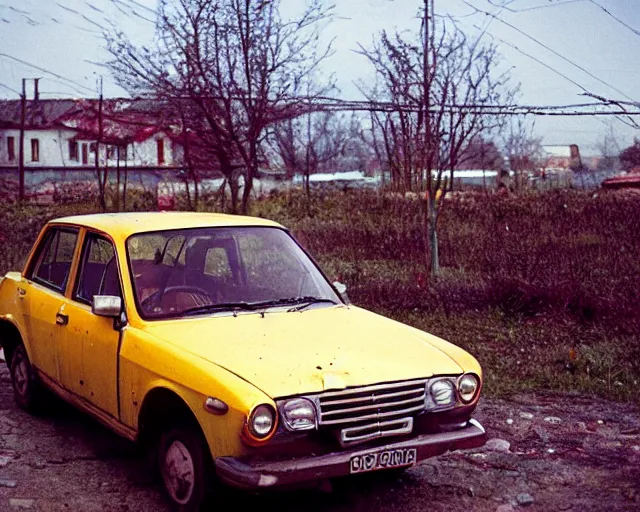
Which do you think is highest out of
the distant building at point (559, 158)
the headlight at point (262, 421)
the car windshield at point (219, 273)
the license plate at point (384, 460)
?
the distant building at point (559, 158)

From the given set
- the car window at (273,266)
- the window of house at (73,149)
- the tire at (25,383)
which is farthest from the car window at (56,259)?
the window of house at (73,149)

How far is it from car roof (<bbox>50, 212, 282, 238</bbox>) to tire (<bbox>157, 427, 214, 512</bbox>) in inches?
61.9

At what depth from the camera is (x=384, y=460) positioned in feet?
14.4

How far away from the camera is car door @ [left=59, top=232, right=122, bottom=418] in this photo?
5309mm

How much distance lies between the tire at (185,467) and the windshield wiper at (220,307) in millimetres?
814

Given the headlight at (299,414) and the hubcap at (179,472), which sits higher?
the headlight at (299,414)

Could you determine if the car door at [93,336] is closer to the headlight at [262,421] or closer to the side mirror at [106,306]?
the side mirror at [106,306]

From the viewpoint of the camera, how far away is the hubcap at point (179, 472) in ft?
14.8

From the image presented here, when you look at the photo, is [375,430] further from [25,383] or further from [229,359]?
[25,383]

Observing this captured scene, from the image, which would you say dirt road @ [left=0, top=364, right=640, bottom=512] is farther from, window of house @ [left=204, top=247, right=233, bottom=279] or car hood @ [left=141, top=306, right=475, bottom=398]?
window of house @ [left=204, top=247, right=233, bottom=279]

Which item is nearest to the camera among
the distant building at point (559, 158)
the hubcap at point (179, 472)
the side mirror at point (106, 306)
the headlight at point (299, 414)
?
the headlight at point (299, 414)

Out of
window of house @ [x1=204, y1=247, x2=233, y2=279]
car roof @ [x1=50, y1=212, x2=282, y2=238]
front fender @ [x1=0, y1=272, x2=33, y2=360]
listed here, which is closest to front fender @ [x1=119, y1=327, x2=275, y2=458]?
window of house @ [x1=204, y1=247, x2=233, y2=279]

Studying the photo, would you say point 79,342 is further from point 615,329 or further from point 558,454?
point 615,329

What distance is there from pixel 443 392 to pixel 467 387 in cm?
20
